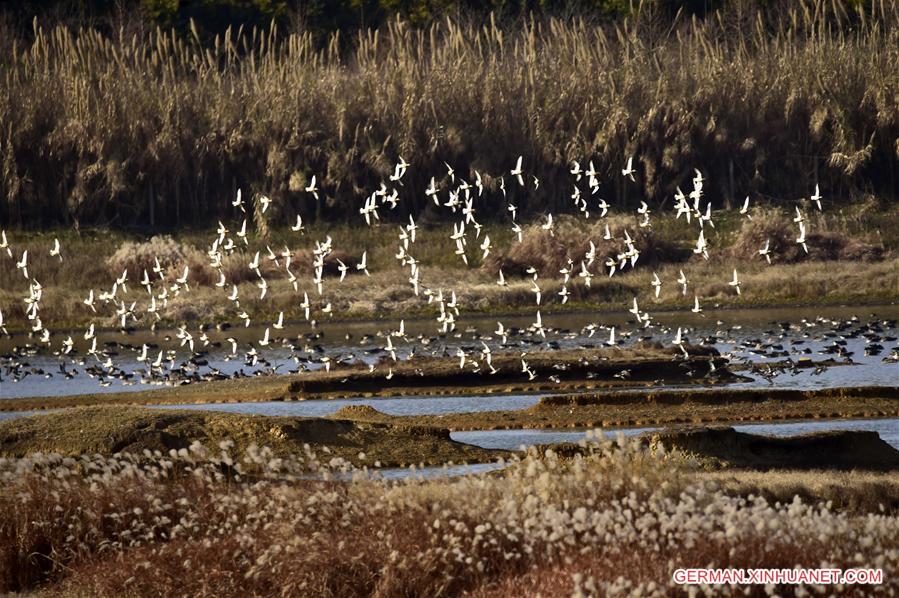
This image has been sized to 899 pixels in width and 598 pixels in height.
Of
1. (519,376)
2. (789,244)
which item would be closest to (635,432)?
(519,376)

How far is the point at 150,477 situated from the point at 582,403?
56.4ft

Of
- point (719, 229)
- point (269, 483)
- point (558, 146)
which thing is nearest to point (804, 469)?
point (269, 483)

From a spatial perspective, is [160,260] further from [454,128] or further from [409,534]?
[409,534]

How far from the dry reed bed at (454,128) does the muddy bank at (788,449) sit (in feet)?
163

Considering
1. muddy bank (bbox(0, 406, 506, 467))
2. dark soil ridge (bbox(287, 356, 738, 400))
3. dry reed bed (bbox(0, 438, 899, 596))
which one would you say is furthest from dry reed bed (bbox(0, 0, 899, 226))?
dry reed bed (bbox(0, 438, 899, 596))

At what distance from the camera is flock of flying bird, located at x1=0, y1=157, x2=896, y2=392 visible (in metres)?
43.9

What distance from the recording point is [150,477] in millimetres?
17594

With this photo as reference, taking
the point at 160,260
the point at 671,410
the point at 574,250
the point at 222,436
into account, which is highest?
the point at 222,436

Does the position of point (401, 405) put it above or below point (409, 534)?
below

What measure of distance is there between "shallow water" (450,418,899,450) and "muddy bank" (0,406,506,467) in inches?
66.1

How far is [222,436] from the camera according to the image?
88.4 feet

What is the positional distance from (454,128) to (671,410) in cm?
4504

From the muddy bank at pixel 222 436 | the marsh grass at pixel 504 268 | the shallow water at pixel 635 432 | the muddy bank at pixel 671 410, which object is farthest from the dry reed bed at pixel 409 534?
the marsh grass at pixel 504 268

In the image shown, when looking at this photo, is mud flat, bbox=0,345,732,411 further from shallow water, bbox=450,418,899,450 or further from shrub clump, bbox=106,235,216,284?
shrub clump, bbox=106,235,216,284
